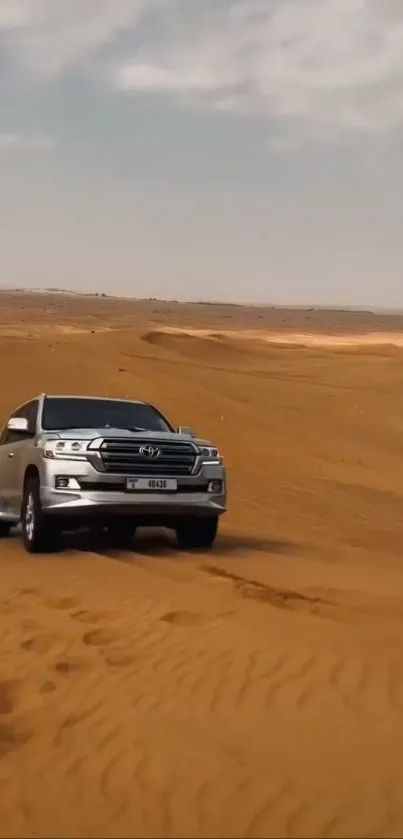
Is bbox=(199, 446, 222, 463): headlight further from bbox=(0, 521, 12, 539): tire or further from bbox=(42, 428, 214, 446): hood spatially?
bbox=(0, 521, 12, 539): tire

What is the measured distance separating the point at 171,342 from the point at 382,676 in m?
33.0

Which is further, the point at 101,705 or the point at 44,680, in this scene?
the point at 44,680

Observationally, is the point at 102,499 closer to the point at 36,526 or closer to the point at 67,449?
the point at 67,449

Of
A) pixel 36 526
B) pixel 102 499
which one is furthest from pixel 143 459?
pixel 36 526

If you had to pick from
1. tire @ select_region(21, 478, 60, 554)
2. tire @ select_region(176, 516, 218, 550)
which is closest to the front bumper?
tire @ select_region(21, 478, 60, 554)

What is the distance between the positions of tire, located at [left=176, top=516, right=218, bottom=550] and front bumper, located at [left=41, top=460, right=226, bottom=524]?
25.3 inches

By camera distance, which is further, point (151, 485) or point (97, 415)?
point (97, 415)

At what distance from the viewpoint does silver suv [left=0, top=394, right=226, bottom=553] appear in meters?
10.5

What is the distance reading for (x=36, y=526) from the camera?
10.8 meters

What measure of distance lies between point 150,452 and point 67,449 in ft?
2.73

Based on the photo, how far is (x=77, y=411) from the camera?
39.7 ft

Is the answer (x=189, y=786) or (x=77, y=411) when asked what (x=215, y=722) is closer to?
(x=189, y=786)

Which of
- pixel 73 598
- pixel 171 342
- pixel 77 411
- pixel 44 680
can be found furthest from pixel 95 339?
pixel 44 680

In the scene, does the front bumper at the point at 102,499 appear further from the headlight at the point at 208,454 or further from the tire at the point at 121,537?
the tire at the point at 121,537
